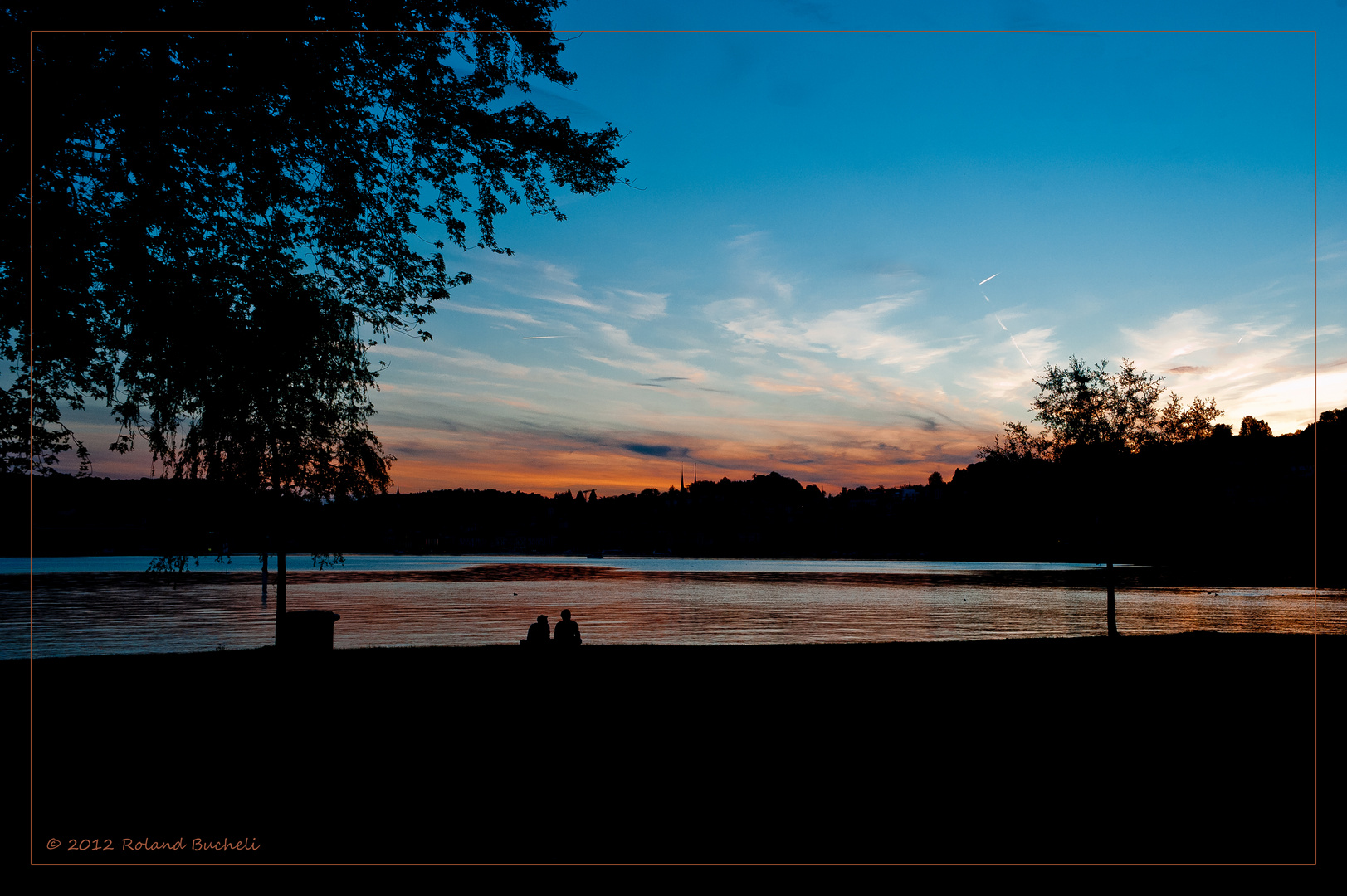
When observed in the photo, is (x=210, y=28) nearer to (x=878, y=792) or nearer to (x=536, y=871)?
(x=536, y=871)

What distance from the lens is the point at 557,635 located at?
14.3m

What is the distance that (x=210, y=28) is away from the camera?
386 inches

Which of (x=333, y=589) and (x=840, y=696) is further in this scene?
(x=333, y=589)

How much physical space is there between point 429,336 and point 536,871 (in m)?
10.5

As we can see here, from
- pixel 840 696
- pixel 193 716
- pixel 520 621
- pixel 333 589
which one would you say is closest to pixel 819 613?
pixel 520 621

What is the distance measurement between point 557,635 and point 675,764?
663 centimetres

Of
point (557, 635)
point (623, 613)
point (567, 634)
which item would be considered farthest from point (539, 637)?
point (623, 613)

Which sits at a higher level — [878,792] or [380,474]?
[380,474]

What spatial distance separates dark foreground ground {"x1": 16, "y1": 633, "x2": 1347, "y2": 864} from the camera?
20.0 ft

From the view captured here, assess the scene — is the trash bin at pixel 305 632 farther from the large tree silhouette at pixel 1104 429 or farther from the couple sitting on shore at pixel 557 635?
the large tree silhouette at pixel 1104 429

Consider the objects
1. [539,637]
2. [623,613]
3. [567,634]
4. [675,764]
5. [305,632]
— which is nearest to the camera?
Result: [675,764]

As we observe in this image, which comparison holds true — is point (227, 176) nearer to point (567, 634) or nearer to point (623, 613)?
point (567, 634)

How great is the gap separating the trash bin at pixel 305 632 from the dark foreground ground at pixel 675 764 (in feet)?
2.00

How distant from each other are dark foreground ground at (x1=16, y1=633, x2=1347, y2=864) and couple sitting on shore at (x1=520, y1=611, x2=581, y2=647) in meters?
0.37
